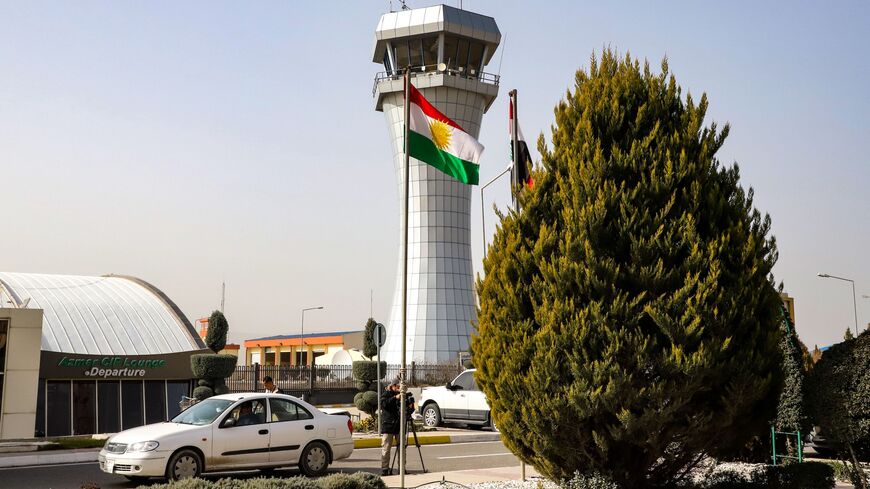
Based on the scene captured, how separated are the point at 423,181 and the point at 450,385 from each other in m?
33.0

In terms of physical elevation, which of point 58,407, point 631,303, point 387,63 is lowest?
point 58,407

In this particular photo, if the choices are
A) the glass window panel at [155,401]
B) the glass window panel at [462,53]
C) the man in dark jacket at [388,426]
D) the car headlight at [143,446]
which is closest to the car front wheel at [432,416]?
the man in dark jacket at [388,426]

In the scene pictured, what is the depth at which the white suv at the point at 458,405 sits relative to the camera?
25688mm

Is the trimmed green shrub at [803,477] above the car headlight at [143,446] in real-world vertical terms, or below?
below

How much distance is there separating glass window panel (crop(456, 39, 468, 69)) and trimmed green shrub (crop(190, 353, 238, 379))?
36.2 m

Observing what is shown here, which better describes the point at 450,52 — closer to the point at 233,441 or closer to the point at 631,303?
the point at 233,441

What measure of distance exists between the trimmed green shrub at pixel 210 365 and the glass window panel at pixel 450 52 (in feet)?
116

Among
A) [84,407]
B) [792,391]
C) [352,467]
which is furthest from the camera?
[84,407]

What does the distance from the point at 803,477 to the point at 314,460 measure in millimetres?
8516

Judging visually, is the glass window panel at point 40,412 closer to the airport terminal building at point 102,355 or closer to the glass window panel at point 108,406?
Result: the airport terminal building at point 102,355

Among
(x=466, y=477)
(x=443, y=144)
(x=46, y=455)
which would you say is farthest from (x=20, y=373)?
(x=443, y=144)

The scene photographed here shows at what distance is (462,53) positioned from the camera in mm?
60562

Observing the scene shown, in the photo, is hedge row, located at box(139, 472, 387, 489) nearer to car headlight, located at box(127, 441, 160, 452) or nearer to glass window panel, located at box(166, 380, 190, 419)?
car headlight, located at box(127, 441, 160, 452)

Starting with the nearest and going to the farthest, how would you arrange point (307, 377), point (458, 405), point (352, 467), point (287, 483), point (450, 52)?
point (287, 483)
point (352, 467)
point (458, 405)
point (307, 377)
point (450, 52)
